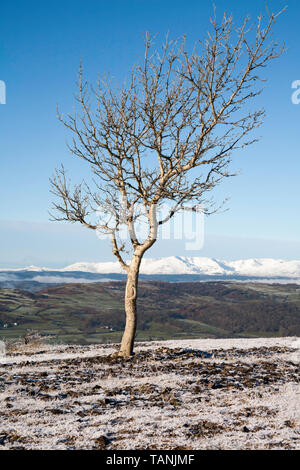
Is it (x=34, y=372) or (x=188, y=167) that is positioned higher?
(x=188, y=167)

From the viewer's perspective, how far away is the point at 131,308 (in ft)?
58.6

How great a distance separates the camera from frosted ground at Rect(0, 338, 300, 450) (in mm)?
7523

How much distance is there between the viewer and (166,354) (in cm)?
1800

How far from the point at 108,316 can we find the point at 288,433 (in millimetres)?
194215

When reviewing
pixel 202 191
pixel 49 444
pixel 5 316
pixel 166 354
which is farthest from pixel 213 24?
pixel 5 316

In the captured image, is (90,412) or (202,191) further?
(202,191)

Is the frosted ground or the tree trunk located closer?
the frosted ground

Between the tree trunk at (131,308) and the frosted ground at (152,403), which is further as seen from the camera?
the tree trunk at (131,308)

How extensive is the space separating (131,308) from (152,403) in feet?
26.1

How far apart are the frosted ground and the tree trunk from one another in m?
1.00

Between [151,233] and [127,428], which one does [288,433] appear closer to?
[127,428]

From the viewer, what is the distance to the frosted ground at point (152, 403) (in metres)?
7.52

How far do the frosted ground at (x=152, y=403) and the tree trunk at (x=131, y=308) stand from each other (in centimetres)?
100
